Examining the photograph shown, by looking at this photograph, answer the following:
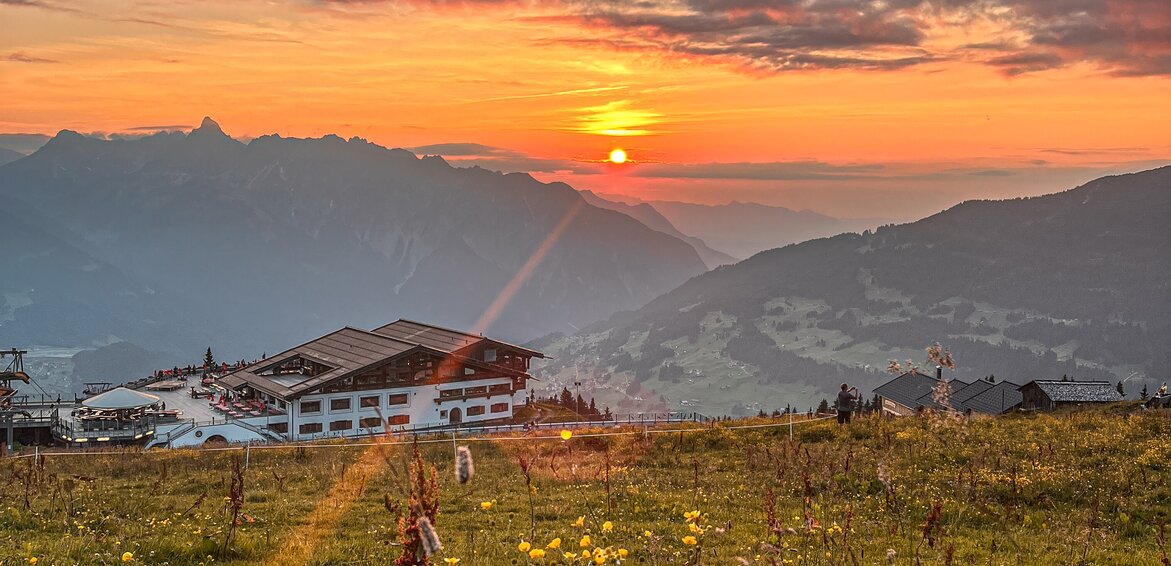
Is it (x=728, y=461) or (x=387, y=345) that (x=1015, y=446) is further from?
(x=387, y=345)

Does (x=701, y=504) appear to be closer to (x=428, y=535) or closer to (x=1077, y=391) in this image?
(x=428, y=535)

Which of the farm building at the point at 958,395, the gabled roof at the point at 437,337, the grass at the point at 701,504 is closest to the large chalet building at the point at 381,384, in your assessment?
the gabled roof at the point at 437,337

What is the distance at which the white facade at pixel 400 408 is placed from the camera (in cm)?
7075

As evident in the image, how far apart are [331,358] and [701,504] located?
67150mm

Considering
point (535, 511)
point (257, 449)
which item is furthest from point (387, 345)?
point (535, 511)

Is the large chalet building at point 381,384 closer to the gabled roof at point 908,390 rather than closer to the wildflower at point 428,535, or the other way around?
the gabled roof at point 908,390

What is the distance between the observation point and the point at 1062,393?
280 ft

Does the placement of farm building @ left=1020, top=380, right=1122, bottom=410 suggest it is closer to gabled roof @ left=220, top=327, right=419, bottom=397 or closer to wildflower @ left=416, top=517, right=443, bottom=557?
gabled roof @ left=220, top=327, right=419, bottom=397

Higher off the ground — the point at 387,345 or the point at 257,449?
the point at 387,345

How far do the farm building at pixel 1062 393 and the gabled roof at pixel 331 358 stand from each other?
6167cm

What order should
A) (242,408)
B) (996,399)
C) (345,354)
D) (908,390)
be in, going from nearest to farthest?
1. (242,408)
2. (345,354)
3. (996,399)
4. (908,390)

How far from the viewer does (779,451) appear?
76.1ft

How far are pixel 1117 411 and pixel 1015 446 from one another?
1520 cm

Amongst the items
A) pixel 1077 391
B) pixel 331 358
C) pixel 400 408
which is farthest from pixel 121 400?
pixel 1077 391
